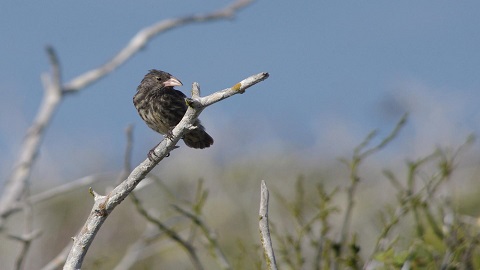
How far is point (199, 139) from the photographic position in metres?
6.62

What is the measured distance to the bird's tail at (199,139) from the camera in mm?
6559

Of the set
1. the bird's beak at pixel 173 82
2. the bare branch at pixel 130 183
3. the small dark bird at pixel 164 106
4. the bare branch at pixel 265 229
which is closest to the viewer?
the bare branch at pixel 130 183

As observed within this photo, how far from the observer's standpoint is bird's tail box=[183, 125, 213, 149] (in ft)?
21.5

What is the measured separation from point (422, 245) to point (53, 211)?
23.2 feet

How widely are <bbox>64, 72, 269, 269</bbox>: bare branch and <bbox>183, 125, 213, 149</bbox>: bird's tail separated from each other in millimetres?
2328

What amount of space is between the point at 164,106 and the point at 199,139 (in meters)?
0.32

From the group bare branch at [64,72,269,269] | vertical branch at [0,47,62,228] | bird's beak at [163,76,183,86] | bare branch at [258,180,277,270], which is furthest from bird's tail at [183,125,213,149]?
bare branch at [258,180,277,270]

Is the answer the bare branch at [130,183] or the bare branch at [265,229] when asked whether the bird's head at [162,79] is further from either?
the bare branch at [265,229]

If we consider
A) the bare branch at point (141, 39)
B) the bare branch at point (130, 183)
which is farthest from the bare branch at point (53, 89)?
the bare branch at point (130, 183)

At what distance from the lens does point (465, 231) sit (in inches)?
237

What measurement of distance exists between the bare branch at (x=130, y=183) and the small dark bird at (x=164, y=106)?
229cm

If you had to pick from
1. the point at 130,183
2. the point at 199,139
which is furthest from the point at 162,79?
the point at 130,183

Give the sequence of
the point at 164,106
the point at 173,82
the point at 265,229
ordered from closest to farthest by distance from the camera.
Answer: the point at 265,229, the point at 164,106, the point at 173,82

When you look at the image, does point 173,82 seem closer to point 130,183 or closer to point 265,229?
point 130,183
